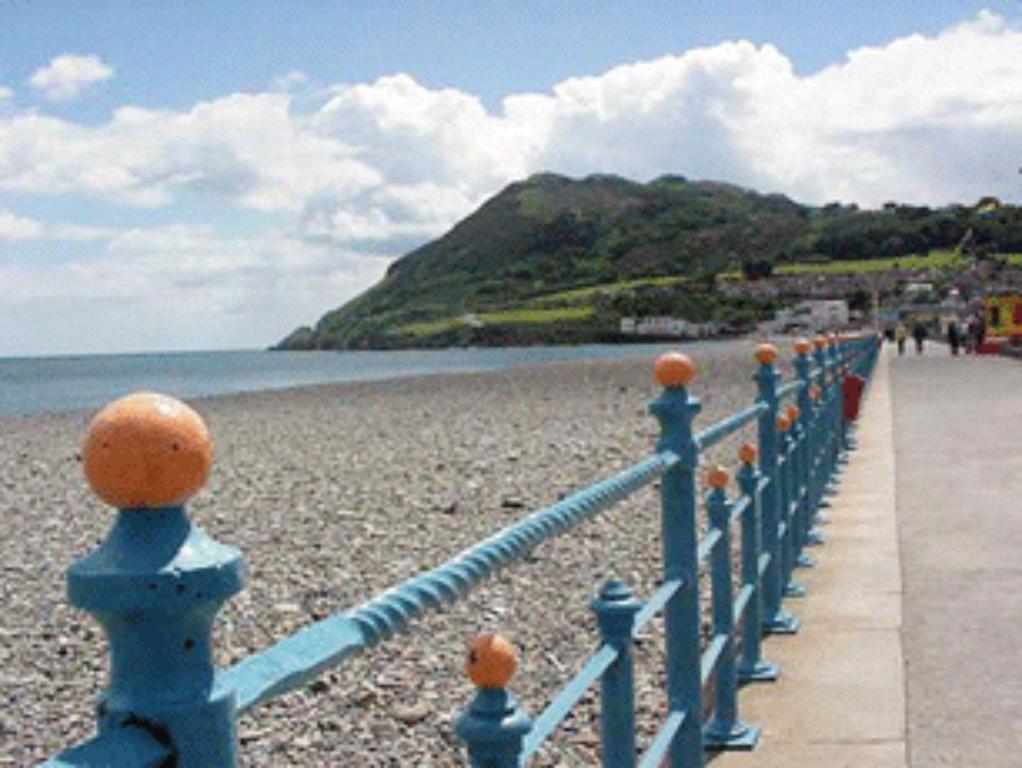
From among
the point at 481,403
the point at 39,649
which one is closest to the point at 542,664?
the point at 39,649

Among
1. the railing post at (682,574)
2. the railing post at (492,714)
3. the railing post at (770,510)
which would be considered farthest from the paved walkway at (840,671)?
the railing post at (492,714)

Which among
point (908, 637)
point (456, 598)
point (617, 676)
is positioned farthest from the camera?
point (908, 637)

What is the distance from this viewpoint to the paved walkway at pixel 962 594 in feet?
15.9

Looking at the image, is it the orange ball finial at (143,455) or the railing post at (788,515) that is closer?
the orange ball finial at (143,455)

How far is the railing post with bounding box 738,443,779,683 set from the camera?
5.77 m

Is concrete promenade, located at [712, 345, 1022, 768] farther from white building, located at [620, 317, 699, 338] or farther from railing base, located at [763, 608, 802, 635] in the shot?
white building, located at [620, 317, 699, 338]

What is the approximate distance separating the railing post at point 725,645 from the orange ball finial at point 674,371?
880mm

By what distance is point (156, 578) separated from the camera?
1.22 m

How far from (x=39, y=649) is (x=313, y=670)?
784cm

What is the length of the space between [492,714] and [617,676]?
0.89m

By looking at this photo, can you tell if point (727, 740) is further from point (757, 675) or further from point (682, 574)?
point (682, 574)

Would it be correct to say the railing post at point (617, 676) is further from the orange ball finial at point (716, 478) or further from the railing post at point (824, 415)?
the railing post at point (824, 415)

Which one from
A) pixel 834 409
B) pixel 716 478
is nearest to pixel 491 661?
pixel 716 478

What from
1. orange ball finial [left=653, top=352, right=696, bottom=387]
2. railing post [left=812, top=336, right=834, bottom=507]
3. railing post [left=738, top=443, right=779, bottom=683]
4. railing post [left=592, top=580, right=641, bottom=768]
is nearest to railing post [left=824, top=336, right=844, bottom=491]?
railing post [left=812, top=336, right=834, bottom=507]
